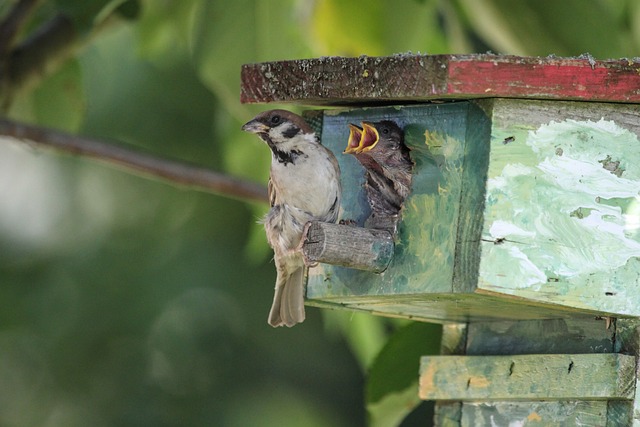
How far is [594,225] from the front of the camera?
292cm

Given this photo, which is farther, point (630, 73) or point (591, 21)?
point (591, 21)

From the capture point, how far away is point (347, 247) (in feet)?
9.66

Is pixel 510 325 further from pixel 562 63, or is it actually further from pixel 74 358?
pixel 74 358

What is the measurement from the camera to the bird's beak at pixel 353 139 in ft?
10.3

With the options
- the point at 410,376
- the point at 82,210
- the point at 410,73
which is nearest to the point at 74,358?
the point at 82,210

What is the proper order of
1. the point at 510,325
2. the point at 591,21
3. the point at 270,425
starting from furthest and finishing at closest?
the point at 270,425, the point at 591,21, the point at 510,325

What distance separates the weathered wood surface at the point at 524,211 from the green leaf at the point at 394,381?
0.55 meters

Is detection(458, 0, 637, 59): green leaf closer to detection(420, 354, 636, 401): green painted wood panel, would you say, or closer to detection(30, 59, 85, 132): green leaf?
detection(420, 354, 636, 401): green painted wood panel

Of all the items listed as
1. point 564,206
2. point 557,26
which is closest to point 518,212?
point 564,206

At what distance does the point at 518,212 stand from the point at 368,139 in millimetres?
461

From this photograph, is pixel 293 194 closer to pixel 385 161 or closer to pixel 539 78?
pixel 385 161

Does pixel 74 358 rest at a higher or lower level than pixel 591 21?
lower

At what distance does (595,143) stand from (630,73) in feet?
0.59

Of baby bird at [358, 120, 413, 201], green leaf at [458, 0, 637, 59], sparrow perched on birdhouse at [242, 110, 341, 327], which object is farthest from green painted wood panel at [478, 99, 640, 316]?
green leaf at [458, 0, 637, 59]
